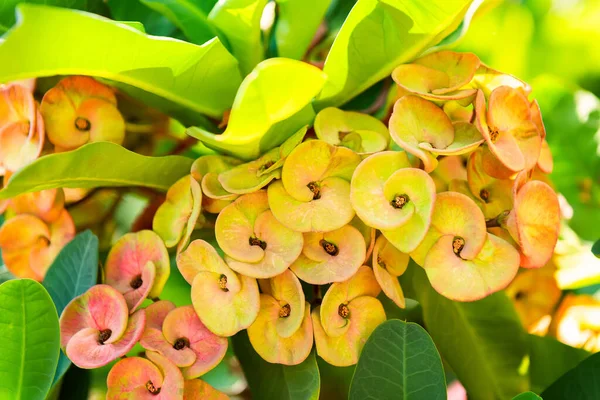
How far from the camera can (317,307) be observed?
0.50 metres

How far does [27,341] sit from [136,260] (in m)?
0.11

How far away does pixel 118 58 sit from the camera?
44 centimetres

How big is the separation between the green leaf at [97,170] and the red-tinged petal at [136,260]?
0.05 m

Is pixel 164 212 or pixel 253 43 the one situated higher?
pixel 253 43

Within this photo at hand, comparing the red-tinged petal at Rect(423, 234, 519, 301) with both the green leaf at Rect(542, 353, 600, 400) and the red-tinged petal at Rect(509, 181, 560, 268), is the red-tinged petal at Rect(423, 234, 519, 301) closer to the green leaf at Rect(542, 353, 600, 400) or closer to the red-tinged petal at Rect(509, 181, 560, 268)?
the red-tinged petal at Rect(509, 181, 560, 268)

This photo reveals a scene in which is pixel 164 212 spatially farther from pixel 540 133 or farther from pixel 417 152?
pixel 540 133

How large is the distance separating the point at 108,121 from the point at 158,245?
13cm

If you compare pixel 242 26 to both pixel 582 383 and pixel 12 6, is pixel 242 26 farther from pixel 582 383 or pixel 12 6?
pixel 582 383

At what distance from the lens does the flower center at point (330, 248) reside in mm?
487

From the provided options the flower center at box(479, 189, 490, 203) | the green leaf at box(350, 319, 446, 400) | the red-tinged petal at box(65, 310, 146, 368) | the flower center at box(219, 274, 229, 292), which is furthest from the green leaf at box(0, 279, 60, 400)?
the flower center at box(479, 189, 490, 203)

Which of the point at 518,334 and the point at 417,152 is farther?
the point at 518,334

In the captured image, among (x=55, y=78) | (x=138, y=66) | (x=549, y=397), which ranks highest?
(x=138, y=66)

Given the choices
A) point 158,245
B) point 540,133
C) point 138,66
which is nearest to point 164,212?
point 158,245

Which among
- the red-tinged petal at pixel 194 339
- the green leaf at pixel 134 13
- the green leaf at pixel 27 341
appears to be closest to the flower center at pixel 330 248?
the red-tinged petal at pixel 194 339
